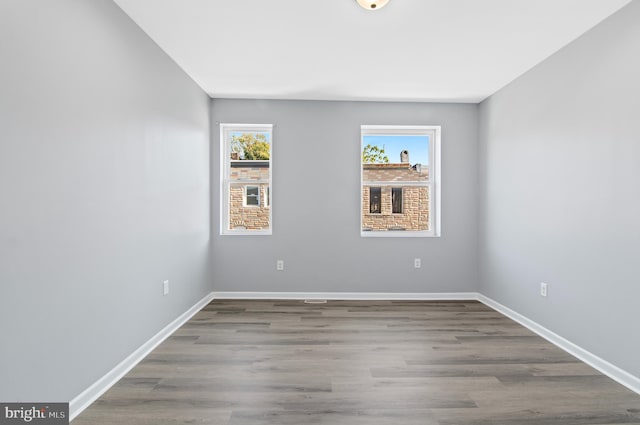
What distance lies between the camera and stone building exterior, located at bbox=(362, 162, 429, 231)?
4.43 m

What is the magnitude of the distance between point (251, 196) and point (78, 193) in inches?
99.7

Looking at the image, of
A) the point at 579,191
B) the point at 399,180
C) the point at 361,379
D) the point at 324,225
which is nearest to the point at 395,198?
the point at 399,180

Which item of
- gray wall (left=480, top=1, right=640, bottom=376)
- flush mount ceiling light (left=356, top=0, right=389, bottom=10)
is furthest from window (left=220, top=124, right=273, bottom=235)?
gray wall (left=480, top=1, right=640, bottom=376)

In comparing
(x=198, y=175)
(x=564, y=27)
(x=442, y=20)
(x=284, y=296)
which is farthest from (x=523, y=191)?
(x=198, y=175)

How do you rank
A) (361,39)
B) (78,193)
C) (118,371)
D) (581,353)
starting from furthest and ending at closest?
(361,39) → (581,353) → (118,371) → (78,193)

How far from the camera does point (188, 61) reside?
310cm

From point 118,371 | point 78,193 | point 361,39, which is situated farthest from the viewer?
point 361,39

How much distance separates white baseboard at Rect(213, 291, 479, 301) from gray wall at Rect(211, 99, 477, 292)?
6cm

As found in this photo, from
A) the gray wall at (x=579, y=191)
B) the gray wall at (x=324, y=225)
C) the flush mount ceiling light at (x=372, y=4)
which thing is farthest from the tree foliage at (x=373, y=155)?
the flush mount ceiling light at (x=372, y=4)

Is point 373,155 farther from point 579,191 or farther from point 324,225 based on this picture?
point 579,191

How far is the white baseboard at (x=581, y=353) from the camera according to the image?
218cm

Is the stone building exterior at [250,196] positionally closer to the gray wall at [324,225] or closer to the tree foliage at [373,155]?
the gray wall at [324,225]

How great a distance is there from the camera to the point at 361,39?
8.77 feet

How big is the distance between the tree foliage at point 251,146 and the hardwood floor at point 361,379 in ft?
6.84
